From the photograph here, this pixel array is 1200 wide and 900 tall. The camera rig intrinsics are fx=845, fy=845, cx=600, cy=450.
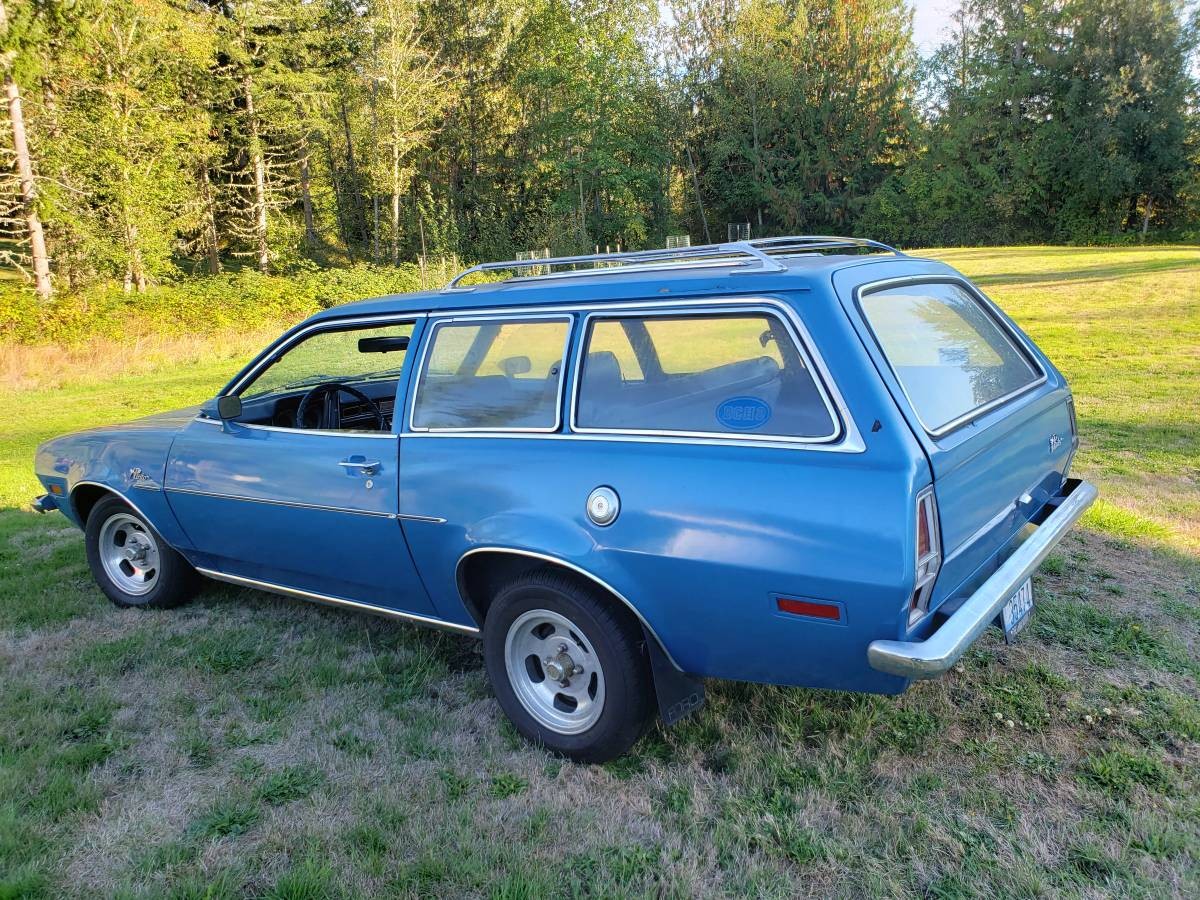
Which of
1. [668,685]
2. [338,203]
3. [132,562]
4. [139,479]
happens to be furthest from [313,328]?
[338,203]

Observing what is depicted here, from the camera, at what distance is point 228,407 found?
4.16 metres

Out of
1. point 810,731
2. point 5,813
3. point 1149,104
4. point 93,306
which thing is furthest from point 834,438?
point 1149,104

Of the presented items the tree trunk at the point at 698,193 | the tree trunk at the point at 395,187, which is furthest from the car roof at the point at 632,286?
the tree trunk at the point at 698,193

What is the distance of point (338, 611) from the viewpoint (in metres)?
4.64

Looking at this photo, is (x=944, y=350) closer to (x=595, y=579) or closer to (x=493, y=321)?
(x=595, y=579)

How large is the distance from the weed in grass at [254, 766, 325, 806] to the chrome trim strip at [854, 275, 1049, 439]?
2466 mm

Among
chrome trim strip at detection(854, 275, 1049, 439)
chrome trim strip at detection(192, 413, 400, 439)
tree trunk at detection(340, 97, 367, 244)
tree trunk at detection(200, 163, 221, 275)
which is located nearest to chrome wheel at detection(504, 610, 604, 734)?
chrome trim strip at detection(192, 413, 400, 439)

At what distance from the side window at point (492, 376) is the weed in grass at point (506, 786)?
1274mm

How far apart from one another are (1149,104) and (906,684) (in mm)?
43905

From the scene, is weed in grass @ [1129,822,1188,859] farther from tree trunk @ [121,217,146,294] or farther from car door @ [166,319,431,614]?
tree trunk @ [121,217,146,294]

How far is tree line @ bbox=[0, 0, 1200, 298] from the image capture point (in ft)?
74.3

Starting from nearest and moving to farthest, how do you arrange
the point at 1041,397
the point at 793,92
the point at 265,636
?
the point at 1041,397
the point at 265,636
the point at 793,92

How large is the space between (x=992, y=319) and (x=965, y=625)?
1.86 meters

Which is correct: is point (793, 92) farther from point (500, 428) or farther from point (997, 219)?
point (500, 428)
